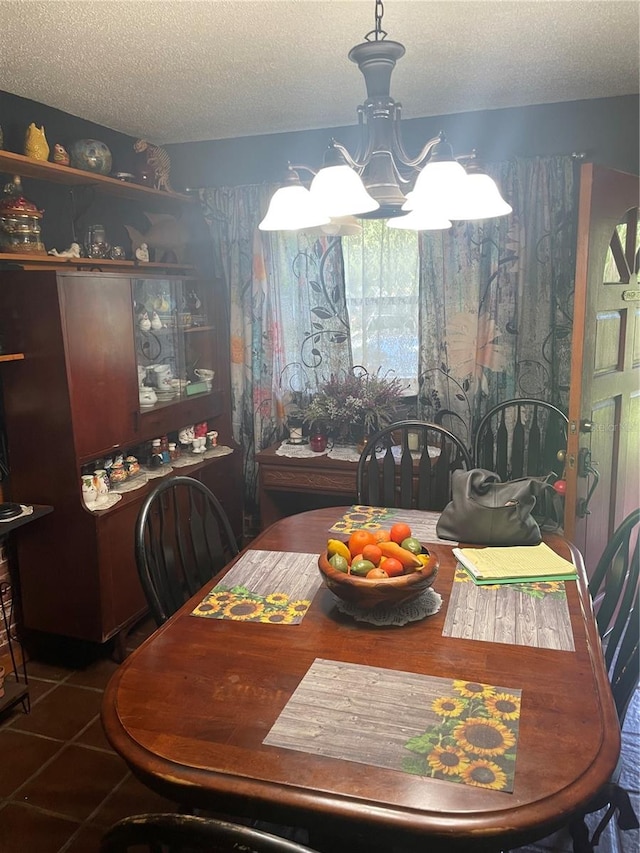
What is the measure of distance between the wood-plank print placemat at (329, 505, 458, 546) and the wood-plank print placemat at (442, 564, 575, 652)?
32cm

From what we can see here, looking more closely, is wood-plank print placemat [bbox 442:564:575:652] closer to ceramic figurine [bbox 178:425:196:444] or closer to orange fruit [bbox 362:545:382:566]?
orange fruit [bbox 362:545:382:566]

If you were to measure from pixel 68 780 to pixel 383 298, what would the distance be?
2571mm

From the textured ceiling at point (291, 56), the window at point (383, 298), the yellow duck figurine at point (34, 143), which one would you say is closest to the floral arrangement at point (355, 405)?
the window at point (383, 298)

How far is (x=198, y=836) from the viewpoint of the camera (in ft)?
2.45

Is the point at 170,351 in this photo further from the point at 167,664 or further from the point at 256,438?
the point at 167,664

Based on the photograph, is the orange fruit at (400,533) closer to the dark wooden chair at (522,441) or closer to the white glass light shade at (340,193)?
the white glass light shade at (340,193)

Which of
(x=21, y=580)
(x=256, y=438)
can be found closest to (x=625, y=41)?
(x=256, y=438)

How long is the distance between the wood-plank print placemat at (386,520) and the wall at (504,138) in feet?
5.47

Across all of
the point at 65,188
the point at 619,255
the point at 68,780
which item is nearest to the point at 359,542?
the point at 68,780

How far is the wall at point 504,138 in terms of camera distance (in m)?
3.06

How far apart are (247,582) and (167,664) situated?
0.40m

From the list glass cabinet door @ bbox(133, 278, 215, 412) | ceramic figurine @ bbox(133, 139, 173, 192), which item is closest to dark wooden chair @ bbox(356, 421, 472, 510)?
glass cabinet door @ bbox(133, 278, 215, 412)

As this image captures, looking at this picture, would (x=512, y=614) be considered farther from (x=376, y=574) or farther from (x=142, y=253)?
(x=142, y=253)

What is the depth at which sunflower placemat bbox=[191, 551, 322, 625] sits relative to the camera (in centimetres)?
157
